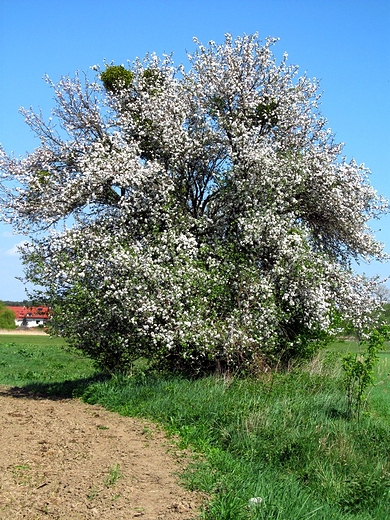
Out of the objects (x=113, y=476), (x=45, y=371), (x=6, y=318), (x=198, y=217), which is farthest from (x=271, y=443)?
(x=6, y=318)

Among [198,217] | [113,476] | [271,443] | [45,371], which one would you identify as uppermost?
[198,217]

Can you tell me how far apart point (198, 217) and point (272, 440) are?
6.62 metres

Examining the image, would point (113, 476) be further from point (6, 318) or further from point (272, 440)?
point (6, 318)

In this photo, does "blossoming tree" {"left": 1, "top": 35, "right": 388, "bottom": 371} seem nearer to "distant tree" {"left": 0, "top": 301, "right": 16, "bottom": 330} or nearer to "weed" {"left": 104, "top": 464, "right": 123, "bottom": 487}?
"weed" {"left": 104, "top": 464, "right": 123, "bottom": 487}

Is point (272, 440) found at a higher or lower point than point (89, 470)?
higher

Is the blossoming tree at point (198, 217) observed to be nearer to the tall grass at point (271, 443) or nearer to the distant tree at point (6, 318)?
the tall grass at point (271, 443)

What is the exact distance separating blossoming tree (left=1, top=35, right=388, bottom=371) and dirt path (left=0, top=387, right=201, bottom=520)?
2.95m

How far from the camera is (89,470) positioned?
6.94 meters

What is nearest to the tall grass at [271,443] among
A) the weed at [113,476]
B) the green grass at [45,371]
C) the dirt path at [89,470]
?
the dirt path at [89,470]

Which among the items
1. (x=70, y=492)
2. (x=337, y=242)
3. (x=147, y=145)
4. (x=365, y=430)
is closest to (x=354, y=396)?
(x=365, y=430)

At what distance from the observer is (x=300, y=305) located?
515 inches

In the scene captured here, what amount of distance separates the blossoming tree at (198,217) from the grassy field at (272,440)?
114 centimetres

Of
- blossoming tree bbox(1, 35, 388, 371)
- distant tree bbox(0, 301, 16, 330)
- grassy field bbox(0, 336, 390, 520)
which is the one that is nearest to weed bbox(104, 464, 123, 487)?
grassy field bbox(0, 336, 390, 520)

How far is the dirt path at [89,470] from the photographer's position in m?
5.98
